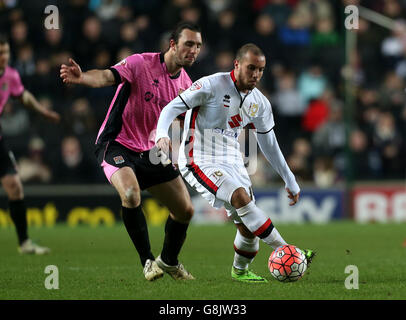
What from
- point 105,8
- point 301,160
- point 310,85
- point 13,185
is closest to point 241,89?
point 13,185

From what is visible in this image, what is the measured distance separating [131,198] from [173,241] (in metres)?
0.75

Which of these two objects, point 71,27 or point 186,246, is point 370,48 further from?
point 186,246

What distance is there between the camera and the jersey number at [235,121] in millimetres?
7301

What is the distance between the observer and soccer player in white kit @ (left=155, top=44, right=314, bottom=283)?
7.01 metres

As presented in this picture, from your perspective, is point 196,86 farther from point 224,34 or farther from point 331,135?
point 224,34

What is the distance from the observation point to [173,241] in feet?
25.2

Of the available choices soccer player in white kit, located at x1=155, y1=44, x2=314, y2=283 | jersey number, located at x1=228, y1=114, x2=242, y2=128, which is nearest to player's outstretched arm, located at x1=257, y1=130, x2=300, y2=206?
soccer player in white kit, located at x1=155, y1=44, x2=314, y2=283

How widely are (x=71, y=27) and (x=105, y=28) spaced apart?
0.70 meters

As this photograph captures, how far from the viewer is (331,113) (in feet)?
54.6

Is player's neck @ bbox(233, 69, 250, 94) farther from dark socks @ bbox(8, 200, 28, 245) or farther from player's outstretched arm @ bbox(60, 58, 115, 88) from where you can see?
dark socks @ bbox(8, 200, 28, 245)

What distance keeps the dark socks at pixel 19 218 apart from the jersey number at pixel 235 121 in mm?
4065

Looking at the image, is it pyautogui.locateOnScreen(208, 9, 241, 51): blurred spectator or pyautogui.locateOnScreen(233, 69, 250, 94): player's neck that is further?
pyautogui.locateOnScreen(208, 9, 241, 51): blurred spectator

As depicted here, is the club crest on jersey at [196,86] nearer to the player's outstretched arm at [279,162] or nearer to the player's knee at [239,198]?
the player's outstretched arm at [279,162]

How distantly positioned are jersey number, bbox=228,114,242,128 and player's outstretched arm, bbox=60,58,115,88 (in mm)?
1110
